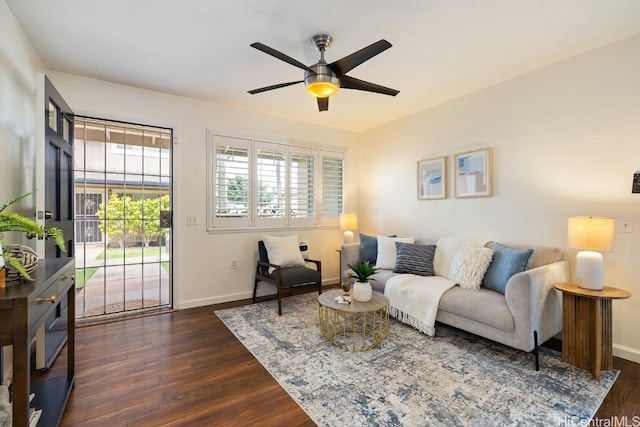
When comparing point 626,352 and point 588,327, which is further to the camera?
point 626,352

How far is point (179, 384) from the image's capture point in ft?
7.02

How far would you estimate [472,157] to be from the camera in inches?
140

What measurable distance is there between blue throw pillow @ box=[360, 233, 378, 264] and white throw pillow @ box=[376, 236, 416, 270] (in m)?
0.10

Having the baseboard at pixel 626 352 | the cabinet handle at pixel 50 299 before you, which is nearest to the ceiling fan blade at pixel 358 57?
the cabinet handle at pixel 50 299

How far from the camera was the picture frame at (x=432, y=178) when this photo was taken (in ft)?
12.7

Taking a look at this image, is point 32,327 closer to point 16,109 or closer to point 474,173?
point 16,109

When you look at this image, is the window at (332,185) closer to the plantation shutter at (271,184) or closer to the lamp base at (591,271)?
the plantation shutter at (271,184)

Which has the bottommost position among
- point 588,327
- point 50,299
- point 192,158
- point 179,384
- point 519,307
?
point 179,384

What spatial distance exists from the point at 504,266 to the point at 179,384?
285cm

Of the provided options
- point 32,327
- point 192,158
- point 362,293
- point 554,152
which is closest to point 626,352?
point 554,152

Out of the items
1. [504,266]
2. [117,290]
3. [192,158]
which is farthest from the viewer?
[117,290]

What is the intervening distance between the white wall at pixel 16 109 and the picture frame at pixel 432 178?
4.12m

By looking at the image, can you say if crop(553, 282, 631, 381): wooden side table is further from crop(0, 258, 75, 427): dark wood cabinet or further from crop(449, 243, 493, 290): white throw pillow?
crop(0, 258, 75, 427): dark wood cabinet

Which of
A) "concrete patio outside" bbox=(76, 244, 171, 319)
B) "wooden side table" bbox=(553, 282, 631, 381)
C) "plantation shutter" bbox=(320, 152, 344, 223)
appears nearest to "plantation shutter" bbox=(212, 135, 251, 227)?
"concrete patio outside" bbox=(76, 244, 171, 319)
